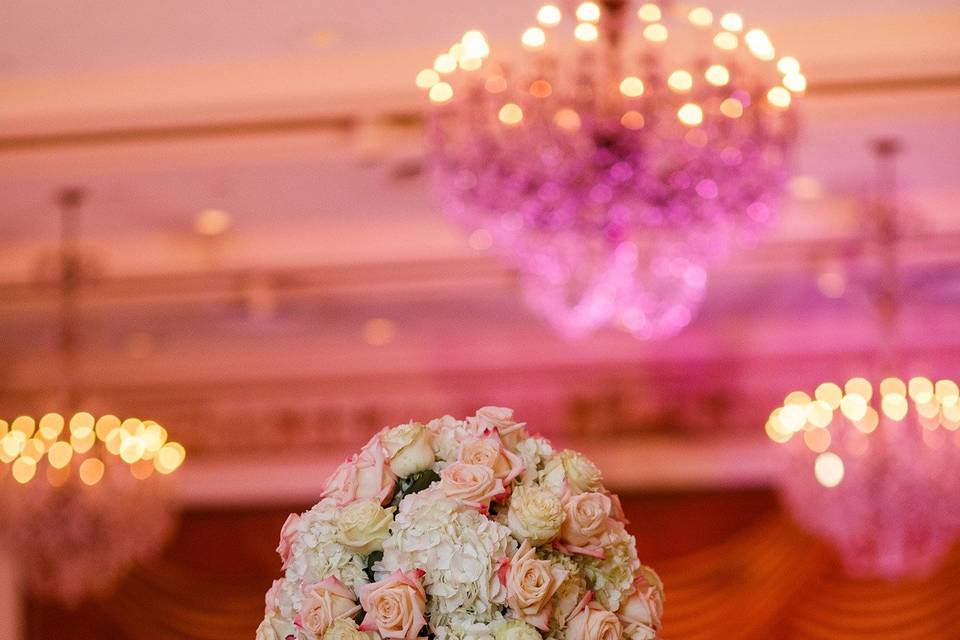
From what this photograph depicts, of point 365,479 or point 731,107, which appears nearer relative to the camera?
point 365,479

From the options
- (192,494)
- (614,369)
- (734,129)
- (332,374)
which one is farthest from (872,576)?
(734,129)

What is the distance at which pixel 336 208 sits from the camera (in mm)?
7738

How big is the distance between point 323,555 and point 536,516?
0.27 meters

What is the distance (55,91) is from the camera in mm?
5934

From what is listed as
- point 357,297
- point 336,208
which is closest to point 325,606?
point 336,208

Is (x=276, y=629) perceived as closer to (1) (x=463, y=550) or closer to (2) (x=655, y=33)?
(1) (x=463, y=550)

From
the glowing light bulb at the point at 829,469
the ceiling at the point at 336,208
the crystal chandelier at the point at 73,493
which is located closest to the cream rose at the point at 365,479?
the ceiling at the point at 336,208

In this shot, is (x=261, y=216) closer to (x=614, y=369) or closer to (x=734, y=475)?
(x=614, y=369)

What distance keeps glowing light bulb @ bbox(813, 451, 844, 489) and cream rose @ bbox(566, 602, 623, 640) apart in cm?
615

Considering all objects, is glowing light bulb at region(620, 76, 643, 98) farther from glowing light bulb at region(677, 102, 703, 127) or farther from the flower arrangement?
the flower arrangement

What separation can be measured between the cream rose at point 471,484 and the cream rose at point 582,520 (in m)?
0.09

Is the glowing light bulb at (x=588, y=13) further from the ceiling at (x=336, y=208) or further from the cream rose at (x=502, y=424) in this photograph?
the cream rose at (x=502, y=424)

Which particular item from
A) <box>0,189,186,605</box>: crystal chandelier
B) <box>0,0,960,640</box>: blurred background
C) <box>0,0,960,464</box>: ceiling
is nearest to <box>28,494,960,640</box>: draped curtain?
<box>0,0,960,640</box>: blurred background

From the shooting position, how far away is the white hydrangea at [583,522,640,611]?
5.40 ft
